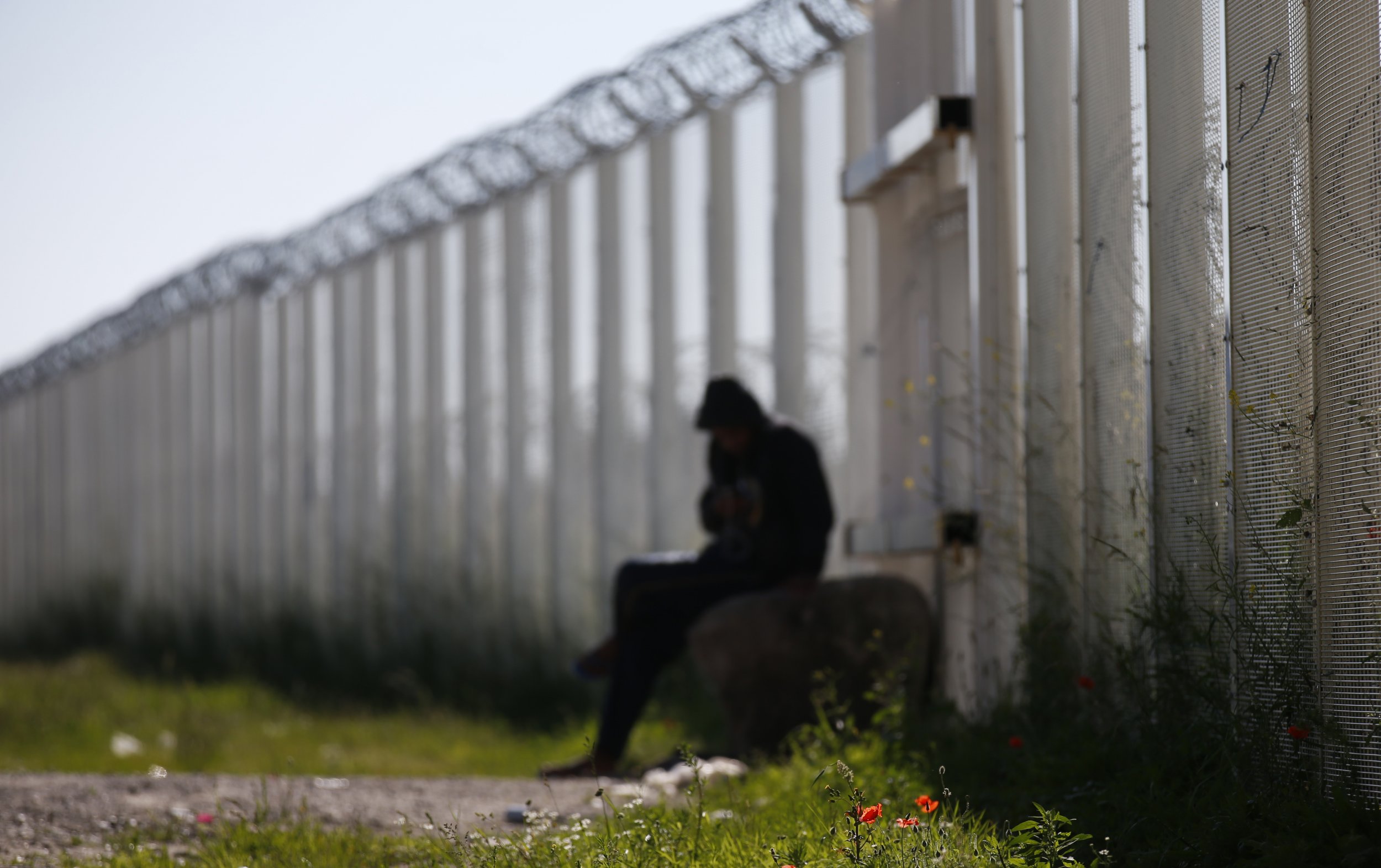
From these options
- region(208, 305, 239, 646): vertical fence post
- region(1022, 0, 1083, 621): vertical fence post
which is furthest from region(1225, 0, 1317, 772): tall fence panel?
region(208, 305, 239, 646): vertical fence post

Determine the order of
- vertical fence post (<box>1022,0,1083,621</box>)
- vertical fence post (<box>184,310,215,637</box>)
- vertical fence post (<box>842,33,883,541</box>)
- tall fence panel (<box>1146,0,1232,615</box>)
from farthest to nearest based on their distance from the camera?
vertical fence post (<box>184,310,215,637</box>)
vertical fence post (<box>842,33,883,541</box>)
vertical fence post (<box>1022,0,1083,621</box>)
tall fence panel (<box>1146,0,1232,615</box>)

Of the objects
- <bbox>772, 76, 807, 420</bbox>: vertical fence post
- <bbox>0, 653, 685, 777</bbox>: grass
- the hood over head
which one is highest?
<bbox>772, 76, 807, 420</bbox>: vertical fence post

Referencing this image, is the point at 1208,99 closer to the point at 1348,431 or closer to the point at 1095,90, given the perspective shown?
the point at 1095,90

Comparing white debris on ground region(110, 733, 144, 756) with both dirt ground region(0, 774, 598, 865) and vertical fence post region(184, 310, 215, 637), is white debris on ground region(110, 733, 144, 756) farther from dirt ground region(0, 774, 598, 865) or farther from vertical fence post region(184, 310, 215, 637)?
vertical fence post region(184, 310, 215, 637)

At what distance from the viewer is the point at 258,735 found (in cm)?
713

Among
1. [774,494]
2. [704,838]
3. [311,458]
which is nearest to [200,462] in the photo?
[311,458]

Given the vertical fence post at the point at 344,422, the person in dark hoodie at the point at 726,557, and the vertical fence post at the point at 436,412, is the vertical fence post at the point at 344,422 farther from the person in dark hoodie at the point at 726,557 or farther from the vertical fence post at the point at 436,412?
the person in dark hoodie at the point at 726,557

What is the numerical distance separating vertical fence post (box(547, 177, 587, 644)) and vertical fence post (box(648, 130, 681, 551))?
0.83 metres

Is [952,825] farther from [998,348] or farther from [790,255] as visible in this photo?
[790,255]

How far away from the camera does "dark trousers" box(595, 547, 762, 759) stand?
5.78 metres

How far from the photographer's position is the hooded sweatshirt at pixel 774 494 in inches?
224

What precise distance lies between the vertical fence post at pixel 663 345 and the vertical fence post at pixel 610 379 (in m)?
0.32

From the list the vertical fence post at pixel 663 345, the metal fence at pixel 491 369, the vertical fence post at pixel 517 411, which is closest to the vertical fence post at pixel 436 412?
Result: the metal fence at pixel 491 369

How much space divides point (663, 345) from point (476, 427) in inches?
78.8
